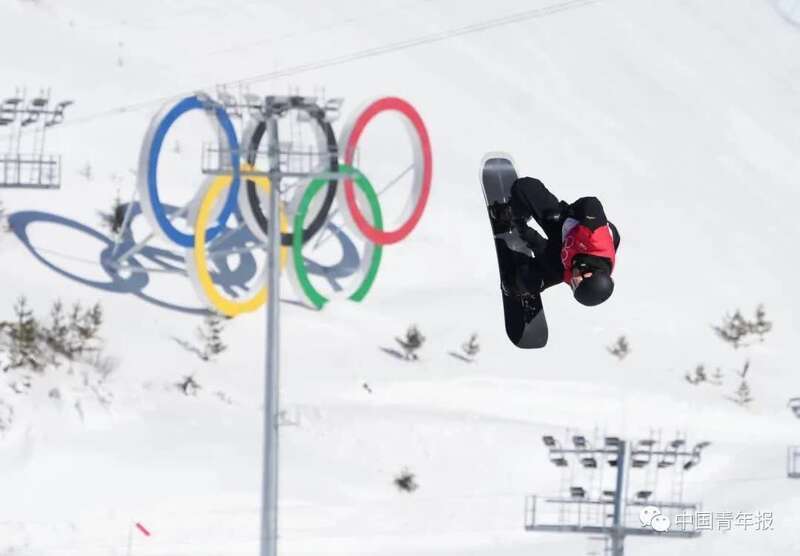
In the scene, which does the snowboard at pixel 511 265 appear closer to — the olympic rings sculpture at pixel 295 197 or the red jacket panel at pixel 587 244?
the red jacket panel at pixel 587 244

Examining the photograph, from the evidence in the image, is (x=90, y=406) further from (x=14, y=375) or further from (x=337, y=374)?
(x=337, y=374)

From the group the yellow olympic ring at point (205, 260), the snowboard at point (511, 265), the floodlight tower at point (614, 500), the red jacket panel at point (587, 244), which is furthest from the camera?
the yellow olympic ring at point (205, 260)

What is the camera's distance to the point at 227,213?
43312 mm

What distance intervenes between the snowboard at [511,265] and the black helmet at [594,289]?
2.20 m

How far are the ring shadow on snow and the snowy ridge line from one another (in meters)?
8.00

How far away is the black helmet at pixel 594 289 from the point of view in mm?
12008

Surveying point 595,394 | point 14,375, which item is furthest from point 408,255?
point 14,375

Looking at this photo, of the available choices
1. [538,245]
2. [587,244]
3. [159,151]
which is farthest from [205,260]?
[587,244]

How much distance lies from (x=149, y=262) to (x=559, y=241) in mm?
38785

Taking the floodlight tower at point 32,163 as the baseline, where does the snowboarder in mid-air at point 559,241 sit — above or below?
below

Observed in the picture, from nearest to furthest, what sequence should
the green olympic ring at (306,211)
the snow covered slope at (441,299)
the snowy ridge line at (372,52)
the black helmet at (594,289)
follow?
the black helmet at (594,289)
the snow covered slope at (441,299)
the green olympic ring at (306,211)
the snowy ridge line at (372,52)

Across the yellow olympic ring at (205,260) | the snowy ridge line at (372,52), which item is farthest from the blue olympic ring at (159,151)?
the snowy ridge line at (372,52)

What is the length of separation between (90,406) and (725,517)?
A: 48.2 feet

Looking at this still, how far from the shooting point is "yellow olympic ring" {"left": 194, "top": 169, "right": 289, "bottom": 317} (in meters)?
41.4
